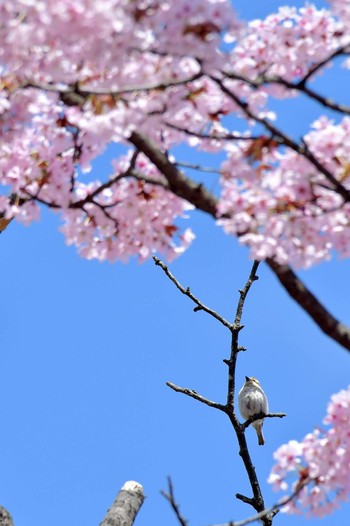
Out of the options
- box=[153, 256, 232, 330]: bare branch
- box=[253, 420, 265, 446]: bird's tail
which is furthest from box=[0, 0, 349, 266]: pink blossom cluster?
box=[253, 420, 265, 446]: bird's tail

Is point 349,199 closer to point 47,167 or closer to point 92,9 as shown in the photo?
point 92,9

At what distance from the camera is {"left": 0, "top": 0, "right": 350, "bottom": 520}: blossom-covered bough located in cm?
350

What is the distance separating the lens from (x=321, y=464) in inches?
179

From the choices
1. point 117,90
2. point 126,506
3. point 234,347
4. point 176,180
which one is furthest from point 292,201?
point 126,506

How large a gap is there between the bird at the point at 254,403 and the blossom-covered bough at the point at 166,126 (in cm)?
699

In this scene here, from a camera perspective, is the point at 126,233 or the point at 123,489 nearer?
the point at 126,233

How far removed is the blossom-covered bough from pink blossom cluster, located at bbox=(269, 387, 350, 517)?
20.9 inches

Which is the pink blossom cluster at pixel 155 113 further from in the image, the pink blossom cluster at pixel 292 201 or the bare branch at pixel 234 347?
the bare branch at pixel 234 347

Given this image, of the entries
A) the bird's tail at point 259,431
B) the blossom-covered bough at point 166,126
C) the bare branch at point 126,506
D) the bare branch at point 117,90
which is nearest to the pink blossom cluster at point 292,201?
the blossom-covered bough at point 166,126

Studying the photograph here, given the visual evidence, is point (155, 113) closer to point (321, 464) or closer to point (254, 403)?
point (321, 464)

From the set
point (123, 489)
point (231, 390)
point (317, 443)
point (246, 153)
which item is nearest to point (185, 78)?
point (246, 153)

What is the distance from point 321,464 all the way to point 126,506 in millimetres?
3723

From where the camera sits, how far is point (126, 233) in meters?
4.96

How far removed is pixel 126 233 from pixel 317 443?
1771 mm
